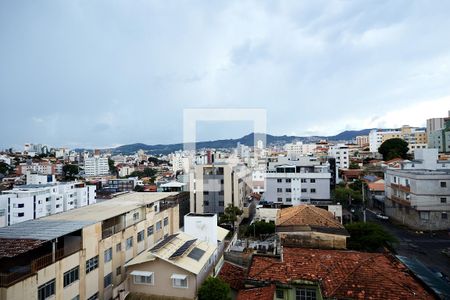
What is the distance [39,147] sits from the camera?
114312 mm

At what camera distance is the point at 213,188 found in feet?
77.9

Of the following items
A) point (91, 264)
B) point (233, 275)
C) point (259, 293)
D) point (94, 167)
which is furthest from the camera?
point (94, 167)

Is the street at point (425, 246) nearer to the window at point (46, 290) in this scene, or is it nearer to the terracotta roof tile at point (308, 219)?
the terracotta roof tile at point (308, 219)

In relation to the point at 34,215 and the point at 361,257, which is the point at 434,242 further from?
the point at 34,215

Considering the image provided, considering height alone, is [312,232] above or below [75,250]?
below

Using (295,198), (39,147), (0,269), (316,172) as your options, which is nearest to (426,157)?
(316,172)

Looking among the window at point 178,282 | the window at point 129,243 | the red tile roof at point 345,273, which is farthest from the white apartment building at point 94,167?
the red tile roof at point 345,273

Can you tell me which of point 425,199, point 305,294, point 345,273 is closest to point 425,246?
point 425,199

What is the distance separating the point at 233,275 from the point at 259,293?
10.3 ft

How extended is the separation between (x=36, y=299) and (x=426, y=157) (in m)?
29.5

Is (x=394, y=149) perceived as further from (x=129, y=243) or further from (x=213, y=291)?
(x=213, y=291)

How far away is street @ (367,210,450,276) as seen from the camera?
14.1 meters

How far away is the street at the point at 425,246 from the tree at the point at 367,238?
237cm

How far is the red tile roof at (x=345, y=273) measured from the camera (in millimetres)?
7551
